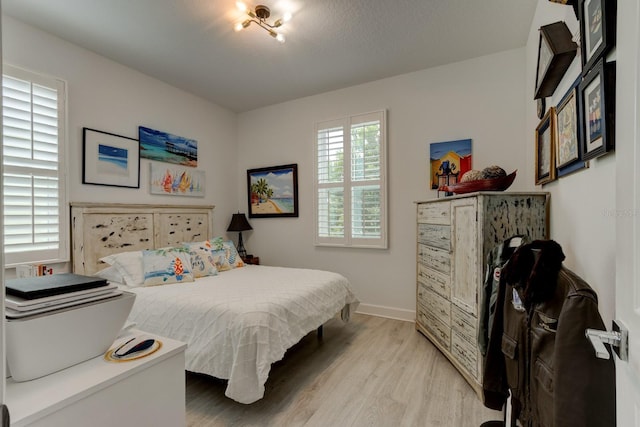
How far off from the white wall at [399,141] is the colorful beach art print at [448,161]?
0.07 meters

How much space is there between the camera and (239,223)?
4.32 m

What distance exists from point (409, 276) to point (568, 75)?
2.34 meters

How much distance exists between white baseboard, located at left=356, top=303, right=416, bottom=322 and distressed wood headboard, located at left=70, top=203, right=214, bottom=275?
7.43 feet

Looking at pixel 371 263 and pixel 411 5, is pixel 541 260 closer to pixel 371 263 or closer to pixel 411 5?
pixel 411 5

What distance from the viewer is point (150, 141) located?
342 centimetres

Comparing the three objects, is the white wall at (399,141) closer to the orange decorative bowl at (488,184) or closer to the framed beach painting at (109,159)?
the orange decorative bowl at (488,184)

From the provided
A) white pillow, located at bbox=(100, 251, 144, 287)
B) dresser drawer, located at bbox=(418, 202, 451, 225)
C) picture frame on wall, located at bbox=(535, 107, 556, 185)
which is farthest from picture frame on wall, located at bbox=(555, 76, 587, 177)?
white pillow, located at bbox=(100, 251, 144, 287)

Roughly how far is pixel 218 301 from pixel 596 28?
239 cm

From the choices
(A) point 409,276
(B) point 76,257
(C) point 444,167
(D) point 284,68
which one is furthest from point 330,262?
(B) point 76,257

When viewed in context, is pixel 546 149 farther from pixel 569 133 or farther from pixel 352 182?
pixel 352 182

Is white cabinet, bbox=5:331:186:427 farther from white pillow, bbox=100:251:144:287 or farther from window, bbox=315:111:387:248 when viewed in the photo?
window, bbox=315:111:387:248

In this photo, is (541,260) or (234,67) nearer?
(541,260)

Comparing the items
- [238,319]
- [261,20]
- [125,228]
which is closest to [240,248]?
[125,228]

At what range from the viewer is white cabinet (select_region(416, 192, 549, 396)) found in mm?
2031
